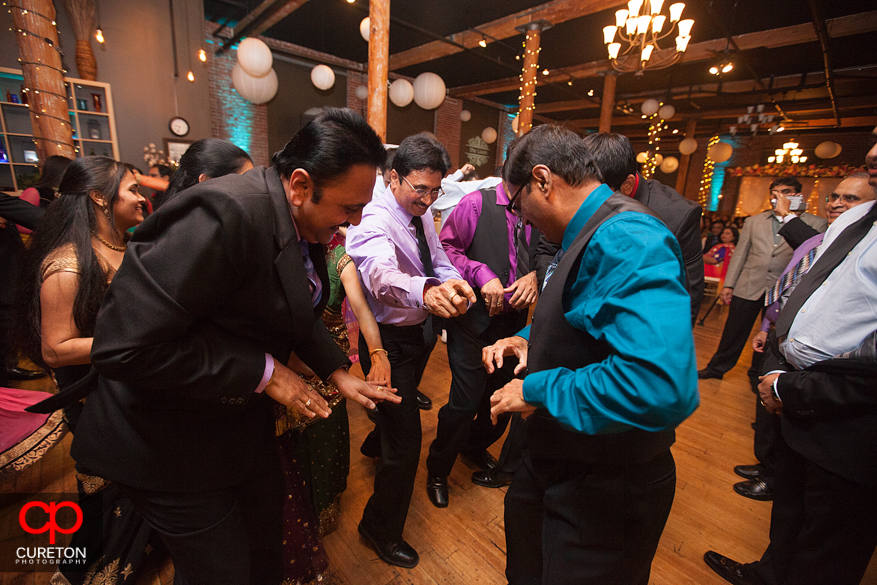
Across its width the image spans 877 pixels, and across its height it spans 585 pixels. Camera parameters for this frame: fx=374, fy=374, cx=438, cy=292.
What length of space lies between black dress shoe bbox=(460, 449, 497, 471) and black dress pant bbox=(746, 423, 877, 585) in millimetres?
1374

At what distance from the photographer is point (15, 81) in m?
4.78

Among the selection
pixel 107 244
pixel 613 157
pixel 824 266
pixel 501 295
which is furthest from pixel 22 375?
pixel 824 266

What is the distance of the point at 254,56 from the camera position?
5.22 m

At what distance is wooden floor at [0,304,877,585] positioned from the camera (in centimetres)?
170

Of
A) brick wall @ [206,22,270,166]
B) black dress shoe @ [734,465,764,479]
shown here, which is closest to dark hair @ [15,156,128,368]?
black dress shoe @ [734,465,764,479]

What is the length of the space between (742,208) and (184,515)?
58.5 feet

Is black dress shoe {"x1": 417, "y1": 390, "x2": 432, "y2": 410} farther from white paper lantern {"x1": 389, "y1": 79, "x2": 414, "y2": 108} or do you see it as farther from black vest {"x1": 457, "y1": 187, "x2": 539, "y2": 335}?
white paper lantern {"x1": 389, "y1": 79, "x2": 414, "y2": 108}

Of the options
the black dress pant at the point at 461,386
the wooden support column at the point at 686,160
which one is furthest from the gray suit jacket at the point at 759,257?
the wooden support column at the point at 686,160

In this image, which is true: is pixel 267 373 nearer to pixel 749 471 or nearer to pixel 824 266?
pixel 824 266

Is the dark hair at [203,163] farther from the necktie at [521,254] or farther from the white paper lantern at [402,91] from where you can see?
the white paper lantern at [402,91]

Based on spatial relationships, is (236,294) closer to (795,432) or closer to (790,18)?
(795,432)

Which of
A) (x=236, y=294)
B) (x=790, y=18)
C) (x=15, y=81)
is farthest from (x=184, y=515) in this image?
(x=790, y=18)

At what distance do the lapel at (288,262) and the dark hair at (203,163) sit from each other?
785mm

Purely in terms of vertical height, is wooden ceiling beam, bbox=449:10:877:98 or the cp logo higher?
wooden ceiling beam, bbox=449:10:877:98
